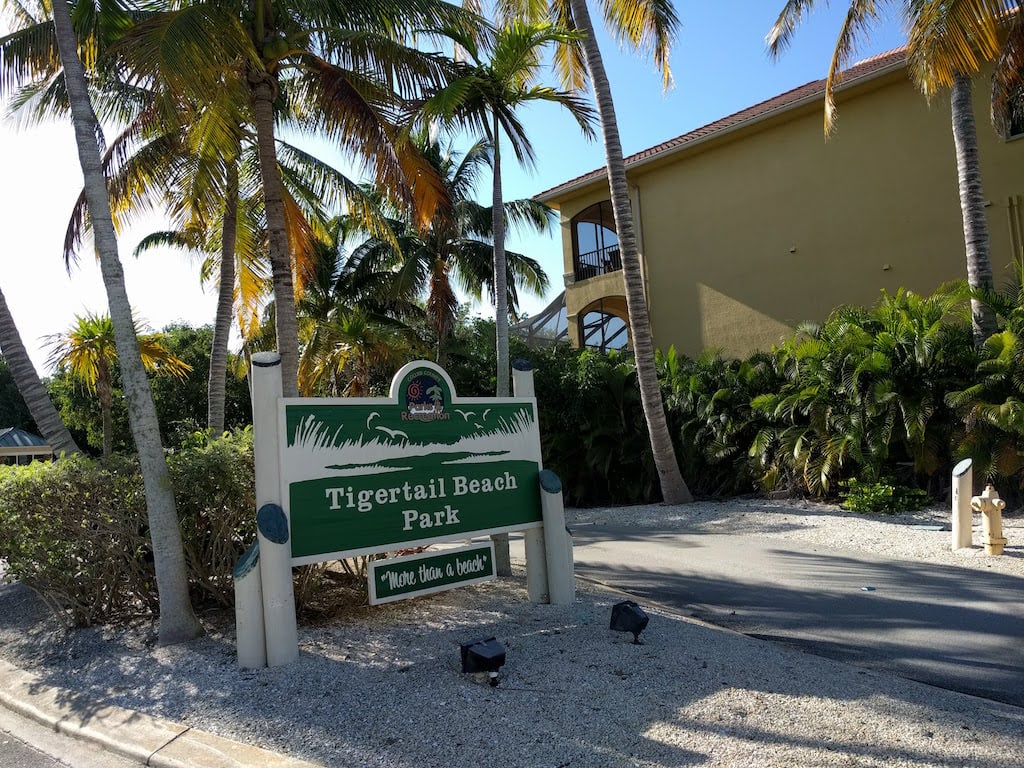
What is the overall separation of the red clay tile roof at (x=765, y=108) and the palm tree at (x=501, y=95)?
7.27 metres

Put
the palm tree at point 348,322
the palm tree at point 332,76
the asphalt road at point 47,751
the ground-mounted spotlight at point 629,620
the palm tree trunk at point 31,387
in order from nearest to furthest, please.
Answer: the asphalt road at point 47,751 < the ground-mounted spotlight at point 629,620 < the palm tree trunk at point 31,387 < the palm tree at point 332,76 < the palm tree at point 348,322

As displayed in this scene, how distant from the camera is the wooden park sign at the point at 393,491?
5492mm

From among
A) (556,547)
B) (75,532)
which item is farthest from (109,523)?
(556,547)

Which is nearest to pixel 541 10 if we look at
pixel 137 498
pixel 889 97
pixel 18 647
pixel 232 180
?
pixel 232 180

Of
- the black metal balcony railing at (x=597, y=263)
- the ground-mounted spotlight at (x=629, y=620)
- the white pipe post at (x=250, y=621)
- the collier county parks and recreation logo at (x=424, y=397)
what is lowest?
the ground-mounted spotlight at (x=629, y=620)

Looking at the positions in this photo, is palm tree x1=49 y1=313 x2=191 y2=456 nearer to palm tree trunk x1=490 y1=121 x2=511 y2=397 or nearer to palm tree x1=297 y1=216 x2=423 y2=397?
palm tree x1=297 y1=216 x2=423 y2=397

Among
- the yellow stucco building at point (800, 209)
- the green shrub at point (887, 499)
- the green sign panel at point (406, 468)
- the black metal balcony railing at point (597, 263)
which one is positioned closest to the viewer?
the green sign panel at point (406, 468)

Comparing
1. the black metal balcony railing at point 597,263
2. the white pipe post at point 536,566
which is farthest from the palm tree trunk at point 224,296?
the black metal balcony railing at point 597,263

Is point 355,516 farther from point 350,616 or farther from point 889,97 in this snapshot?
point 889,97

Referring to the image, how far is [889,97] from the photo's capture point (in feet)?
57.5

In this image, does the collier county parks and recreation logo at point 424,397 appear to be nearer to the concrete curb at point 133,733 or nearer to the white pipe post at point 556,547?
the white pipe post at point 556,547

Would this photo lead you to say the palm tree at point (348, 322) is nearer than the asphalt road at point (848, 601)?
No

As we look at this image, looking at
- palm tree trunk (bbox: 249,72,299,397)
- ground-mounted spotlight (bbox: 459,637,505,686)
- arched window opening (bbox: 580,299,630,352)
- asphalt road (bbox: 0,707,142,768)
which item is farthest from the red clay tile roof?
asphalt road (bbox: 0,707,142,768)

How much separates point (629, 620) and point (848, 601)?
279cm
